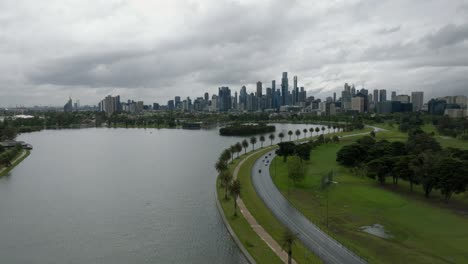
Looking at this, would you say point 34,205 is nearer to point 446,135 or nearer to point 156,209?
point 156,209

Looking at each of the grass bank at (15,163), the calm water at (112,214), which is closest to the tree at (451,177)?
the calm water at (112,214)

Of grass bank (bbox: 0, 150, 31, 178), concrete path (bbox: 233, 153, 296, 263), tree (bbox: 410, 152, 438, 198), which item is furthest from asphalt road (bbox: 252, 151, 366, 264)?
grass bank (bbox: 0, 150, 31, 178)

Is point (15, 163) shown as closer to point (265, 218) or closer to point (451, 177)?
point (265, 218)

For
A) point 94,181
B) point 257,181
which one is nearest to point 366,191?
point 257,181

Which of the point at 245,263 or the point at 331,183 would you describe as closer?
the point at 245,263

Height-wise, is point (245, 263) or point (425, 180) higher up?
point (425, 180)

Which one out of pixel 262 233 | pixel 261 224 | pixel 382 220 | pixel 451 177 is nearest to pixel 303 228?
pixel 261 224
